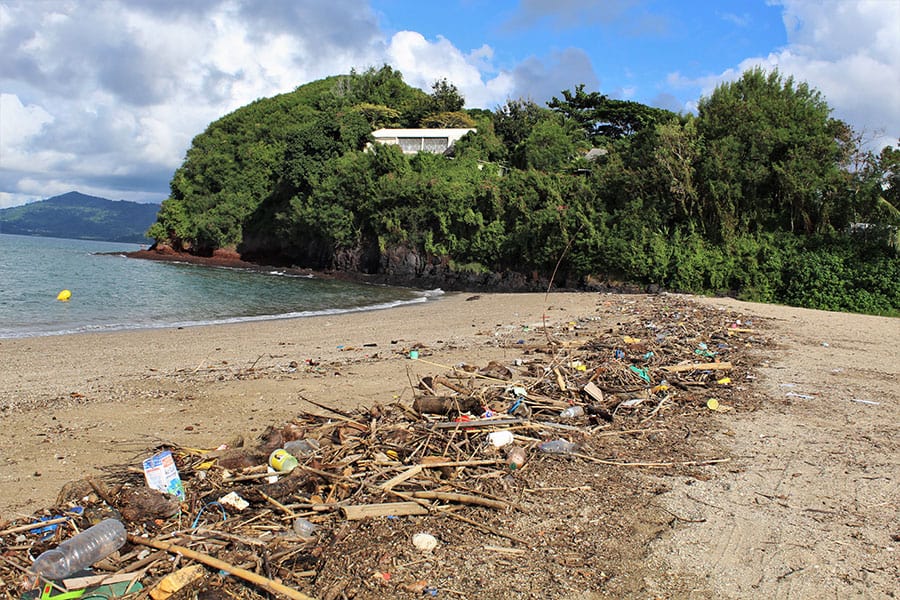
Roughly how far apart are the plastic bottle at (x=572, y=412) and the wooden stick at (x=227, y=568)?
3.36m

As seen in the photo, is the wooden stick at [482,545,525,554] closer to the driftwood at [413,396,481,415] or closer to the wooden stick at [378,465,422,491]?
the wooden stick at [378,465,422,491]

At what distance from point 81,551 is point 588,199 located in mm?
28846

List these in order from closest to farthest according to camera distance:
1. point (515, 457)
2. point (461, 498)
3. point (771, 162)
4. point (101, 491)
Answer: point (461, 498), point (101, 491), point (515, 457), point (771, 162)

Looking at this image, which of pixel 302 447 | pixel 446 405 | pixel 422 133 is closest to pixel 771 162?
pixel 446 405

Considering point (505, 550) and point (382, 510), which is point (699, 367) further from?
point (382, 510)

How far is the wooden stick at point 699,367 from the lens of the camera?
7.71m

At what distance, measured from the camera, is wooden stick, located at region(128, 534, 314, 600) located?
9.27ft

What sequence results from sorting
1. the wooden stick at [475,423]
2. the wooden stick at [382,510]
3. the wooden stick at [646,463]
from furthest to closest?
the wooden stick at [475,423], the wooden stick at [646,463], the wooden stick at [382,510]

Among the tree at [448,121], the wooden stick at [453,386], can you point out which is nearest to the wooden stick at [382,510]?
the wooden stick at [453,386]

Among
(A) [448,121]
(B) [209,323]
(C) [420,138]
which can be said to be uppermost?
(A) [448,121]

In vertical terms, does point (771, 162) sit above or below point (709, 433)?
above

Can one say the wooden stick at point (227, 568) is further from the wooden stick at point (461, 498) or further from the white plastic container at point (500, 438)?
the white plastic container at point (500, 438)

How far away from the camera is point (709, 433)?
17.7ft

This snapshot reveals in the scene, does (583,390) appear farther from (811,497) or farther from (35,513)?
(35,513)
